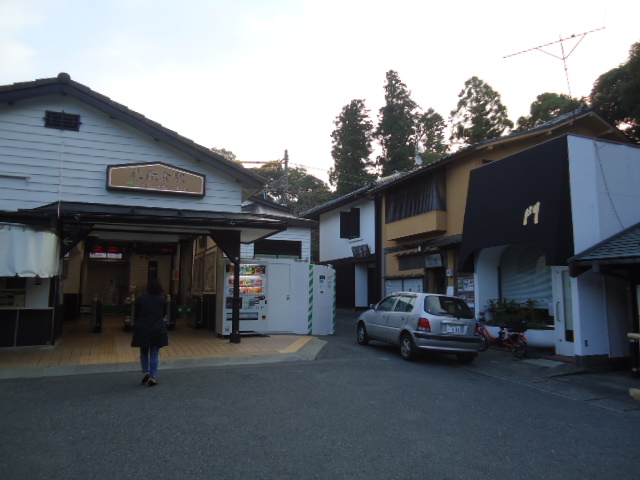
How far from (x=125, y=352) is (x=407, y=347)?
6563 mm

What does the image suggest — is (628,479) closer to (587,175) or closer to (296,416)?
Answer: (296,416)

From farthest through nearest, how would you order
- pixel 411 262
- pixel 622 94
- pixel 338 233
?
pixel 338 233, pixel 411 262, pixel 622 94

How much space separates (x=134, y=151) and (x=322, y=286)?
23.3ft

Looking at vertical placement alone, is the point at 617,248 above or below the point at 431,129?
below

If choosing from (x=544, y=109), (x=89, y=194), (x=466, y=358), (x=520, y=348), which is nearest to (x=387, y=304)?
(x=466, y=358)

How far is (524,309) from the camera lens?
12641 mm

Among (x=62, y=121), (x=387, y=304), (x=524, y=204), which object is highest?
(x=62, y=121)

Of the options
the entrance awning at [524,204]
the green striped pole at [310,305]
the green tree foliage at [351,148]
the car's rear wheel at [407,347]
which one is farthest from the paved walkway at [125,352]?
the green tree foliage at [351,148]

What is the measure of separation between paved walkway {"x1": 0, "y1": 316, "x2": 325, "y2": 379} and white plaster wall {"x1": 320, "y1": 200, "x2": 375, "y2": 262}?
10.6m

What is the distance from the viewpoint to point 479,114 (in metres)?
29.7

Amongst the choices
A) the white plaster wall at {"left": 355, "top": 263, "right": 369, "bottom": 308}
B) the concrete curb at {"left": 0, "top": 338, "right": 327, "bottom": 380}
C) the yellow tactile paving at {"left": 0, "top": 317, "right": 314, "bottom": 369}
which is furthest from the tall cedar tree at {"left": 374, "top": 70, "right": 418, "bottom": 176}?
the concrete curb at {"left": 0, "top": 338, "right": 327, "bottom": 380}

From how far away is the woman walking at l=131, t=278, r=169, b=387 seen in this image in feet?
24.5

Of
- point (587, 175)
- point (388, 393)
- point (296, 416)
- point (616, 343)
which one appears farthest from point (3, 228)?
point (616, 343)

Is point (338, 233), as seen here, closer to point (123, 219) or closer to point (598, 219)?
point (598, 219)
